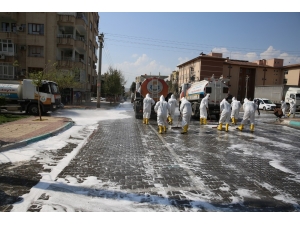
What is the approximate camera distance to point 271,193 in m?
4.09

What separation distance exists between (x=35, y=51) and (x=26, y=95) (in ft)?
54.2

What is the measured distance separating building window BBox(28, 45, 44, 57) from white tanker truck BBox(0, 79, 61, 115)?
15.0 m

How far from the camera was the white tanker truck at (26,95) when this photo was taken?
1545 centimetres

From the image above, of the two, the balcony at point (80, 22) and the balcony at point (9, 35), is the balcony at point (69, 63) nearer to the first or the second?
the balcony at point (80, 22)

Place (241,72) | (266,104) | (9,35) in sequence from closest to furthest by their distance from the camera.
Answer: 1. (9,35)
2. (266,104)
3. (241,72)

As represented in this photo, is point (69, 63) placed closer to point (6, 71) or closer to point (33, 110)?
point (6, 71)

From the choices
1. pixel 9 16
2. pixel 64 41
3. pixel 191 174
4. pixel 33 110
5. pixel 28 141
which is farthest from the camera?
pixel 64 41

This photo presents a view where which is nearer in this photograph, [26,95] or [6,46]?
[26,95]

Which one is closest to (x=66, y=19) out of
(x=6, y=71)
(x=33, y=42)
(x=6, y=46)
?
(x=33, y=42)

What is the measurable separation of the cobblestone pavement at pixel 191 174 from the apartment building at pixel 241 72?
1624 inches

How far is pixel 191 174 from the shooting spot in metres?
4.96

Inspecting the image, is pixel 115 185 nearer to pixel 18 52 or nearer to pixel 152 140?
pixel 152 140

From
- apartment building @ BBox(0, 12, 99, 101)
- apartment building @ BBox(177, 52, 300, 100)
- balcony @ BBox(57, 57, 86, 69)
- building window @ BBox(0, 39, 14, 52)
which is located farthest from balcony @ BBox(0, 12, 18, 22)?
apartment building @ BBox(177, 52, 300, 100)

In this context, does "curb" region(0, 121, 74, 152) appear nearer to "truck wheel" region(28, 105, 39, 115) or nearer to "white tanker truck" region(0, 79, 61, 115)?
"white tanker truck" region(0, 79, 61, 115)
